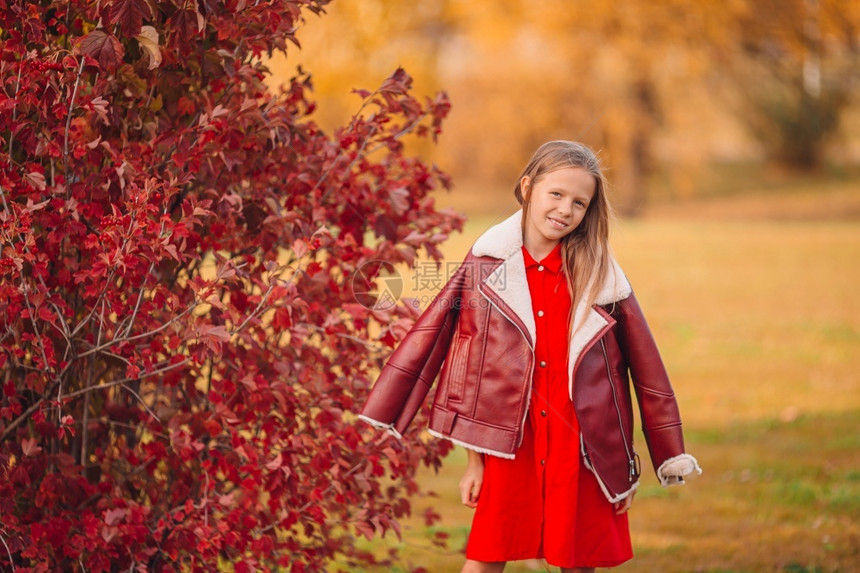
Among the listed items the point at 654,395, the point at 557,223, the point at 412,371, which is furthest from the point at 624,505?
the point at 557,223

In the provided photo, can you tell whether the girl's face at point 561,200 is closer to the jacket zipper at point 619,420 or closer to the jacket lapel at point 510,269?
the jacket lapel at point 510,269

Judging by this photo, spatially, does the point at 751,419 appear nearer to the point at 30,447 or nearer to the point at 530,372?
the point at 530,372

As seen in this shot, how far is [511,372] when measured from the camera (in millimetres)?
2707

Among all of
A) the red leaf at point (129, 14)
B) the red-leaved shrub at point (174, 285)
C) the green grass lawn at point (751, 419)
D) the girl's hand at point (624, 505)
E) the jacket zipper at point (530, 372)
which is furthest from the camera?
the green grass lawn at point (751, 419)

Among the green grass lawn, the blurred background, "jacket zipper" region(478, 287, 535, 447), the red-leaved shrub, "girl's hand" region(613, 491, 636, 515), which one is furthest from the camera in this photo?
the blurred background

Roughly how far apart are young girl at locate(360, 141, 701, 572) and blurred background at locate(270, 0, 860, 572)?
78.1 inches

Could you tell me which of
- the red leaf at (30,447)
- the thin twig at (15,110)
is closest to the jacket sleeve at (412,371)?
the red leaf at (30,447)

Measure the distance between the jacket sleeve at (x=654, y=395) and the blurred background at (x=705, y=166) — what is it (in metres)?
1.97

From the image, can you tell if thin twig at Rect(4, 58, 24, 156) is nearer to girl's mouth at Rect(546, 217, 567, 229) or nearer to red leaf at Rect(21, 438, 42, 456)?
red leaf at Rect(21, 438, 42, 456)

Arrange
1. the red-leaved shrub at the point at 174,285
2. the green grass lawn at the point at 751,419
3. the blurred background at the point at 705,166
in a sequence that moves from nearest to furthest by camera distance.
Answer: the red-leaved shrub at the point at 174,285 < the green grass lawn at the point at 751,419 < the blurred background at the point at 705,166

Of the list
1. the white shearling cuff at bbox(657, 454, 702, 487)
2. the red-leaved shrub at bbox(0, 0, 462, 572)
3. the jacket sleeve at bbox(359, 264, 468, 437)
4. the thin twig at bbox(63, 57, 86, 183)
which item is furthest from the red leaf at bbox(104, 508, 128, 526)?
the white shearling cuff at bbox(657, 454, 702, 487)

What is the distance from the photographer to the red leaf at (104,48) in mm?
2477

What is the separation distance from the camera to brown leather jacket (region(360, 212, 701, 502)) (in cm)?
270

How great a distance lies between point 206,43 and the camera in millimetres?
2896
